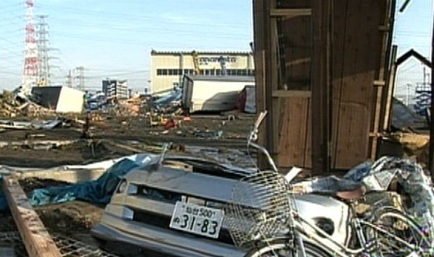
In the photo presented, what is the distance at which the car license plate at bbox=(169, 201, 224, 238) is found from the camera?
4035 mm

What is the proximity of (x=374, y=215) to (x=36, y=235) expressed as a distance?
8.00ft

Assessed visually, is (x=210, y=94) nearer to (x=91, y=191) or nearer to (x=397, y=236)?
(x=91, y=191)

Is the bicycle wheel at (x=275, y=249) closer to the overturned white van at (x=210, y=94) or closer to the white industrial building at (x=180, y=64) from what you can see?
the overturned white van at (x=210, y=94)

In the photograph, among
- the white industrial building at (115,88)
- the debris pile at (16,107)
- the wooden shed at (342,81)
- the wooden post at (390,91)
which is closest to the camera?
the wooden shed at (342,81)

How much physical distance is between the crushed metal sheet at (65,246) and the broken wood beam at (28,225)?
0.15m

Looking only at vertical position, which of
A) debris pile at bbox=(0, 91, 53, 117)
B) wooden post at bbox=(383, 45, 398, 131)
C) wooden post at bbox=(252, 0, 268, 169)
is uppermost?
wooden post at bbox=(252, 0, 268, 169)

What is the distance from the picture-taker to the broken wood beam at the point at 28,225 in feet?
14.4

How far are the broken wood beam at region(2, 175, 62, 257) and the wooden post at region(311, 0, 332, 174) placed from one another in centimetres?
277

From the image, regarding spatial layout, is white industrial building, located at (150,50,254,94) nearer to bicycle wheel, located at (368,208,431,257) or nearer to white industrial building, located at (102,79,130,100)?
white industrial building, located at (102,79,130,100)

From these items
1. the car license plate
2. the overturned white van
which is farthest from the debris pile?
the car license plate

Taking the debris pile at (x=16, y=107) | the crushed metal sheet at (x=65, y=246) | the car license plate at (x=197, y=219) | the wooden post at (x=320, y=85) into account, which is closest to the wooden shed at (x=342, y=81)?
the wooden post at (x=320, y=85)

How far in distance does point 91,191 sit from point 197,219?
3.89 m

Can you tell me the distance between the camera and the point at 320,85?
254 inches

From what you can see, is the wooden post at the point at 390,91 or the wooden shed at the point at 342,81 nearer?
the wooden shed at the point at 342,81
